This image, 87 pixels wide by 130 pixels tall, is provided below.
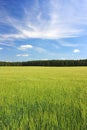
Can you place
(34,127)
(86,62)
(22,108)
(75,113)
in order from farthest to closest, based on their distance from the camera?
(86,62), (22,108), (75,113), (34,127)

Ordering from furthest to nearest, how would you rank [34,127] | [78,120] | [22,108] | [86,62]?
[86,62] → [22,108] → [78,120] → [34,127]

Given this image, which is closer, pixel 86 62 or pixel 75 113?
pixel 75 113

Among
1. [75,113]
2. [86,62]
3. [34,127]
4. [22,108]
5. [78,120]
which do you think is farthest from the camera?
[86,62]

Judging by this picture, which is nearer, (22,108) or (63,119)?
(63,119)

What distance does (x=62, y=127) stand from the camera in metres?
3.27

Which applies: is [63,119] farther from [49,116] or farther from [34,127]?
[34,127]

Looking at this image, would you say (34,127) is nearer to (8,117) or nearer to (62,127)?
(62,127)

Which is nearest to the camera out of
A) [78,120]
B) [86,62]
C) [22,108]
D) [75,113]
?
[78,120]

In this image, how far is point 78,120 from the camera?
3717mm

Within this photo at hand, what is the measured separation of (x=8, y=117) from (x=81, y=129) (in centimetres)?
137

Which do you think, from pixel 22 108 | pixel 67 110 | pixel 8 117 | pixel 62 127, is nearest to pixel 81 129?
pixel 62 127

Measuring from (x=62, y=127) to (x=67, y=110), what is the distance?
43.1 inches

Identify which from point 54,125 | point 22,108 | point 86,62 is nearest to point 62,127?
point 54,125

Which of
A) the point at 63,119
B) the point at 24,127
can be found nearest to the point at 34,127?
the point at 24,127
